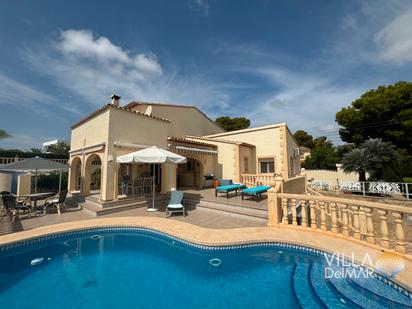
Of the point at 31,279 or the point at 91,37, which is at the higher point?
the point at 91,37

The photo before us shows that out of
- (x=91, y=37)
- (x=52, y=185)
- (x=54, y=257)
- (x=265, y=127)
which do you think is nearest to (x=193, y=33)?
(x=91, y=37)

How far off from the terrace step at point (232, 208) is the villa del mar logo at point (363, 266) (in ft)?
18.5

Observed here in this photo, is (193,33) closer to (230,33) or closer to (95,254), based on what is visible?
(230,33)

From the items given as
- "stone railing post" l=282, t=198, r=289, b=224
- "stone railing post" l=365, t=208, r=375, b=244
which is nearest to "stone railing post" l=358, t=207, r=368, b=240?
"stone railing post" l=365, t=208, r=375, b=244

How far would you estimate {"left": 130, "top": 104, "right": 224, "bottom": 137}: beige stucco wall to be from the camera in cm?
2852

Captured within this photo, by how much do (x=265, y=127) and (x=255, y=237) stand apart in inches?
760

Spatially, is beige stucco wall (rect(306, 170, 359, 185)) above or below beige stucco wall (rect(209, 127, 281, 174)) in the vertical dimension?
below

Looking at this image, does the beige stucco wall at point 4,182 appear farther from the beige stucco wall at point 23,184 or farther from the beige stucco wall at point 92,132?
the beige stucco wall at point 92,132

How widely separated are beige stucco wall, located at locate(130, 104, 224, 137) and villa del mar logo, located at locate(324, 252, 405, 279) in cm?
2577

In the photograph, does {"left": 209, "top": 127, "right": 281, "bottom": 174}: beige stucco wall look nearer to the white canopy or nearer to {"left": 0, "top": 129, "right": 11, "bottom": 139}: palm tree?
the white canopy

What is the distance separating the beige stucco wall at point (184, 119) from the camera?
28.5m

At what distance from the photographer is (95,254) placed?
31.1 feet

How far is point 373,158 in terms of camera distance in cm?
3092

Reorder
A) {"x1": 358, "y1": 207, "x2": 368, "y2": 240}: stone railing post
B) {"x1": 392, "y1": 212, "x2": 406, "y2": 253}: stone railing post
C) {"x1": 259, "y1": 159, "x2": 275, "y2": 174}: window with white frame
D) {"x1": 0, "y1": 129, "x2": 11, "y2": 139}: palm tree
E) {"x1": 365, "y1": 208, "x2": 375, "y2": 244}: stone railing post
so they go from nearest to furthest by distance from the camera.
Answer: {"x1": 392, "y1": 212, "x2": 406, "y2": 253}: stone railing post < {"x1": 365, "y1": 208, "x2": 375, "y2": 244}: stone railing post < {"x1": 358, "y1": 207, "x2": 368, "y2": 240}: stone railing post < {"x1": 259, "y1": 159, "x2": 275, "y2": 174}: window with white frame < {"x1": 0, "y1": 129, "x2": 11, "y2": 139}: palm tree
